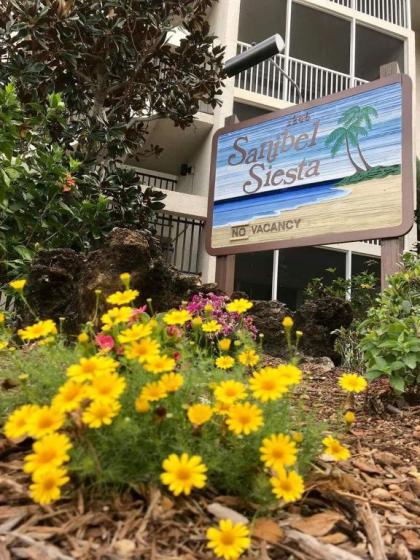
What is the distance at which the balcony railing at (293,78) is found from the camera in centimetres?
1007

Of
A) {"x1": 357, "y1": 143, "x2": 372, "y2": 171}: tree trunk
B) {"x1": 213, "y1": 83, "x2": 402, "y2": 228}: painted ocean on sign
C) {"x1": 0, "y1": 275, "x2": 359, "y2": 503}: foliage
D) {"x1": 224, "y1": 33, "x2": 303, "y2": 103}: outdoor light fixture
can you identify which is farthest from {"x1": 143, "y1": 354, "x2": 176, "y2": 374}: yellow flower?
{"x1": 224, "y1": 33, "x2": 303, "y2": 103}: outdoor light fixture

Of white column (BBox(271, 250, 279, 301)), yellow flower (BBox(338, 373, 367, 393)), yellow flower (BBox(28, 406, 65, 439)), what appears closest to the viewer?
yellow flower (BBox(28, 406, 65, 439))

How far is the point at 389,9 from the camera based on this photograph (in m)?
11.5

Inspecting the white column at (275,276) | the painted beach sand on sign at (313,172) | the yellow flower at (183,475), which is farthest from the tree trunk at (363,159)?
the yellow flower at (183,475)

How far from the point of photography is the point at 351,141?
5.28 meters

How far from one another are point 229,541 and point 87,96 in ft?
21.5

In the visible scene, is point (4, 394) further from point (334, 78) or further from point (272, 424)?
point (334, 78)

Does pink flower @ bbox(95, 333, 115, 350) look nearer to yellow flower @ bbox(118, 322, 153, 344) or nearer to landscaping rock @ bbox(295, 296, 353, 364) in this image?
yellow flower @ bbox(118, 322, 153, 344)

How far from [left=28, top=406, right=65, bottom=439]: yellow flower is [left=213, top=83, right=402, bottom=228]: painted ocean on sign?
459cm

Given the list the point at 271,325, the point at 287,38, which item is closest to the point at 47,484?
the point at 271,325

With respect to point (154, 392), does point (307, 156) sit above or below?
above

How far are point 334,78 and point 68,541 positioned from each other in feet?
Result: 38.8

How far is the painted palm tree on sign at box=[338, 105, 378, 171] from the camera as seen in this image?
5184 mm

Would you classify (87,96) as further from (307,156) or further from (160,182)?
(160,182)
